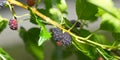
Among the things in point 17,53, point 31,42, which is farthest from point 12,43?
point 31,42

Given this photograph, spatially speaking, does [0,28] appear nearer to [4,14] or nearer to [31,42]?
[31,42]

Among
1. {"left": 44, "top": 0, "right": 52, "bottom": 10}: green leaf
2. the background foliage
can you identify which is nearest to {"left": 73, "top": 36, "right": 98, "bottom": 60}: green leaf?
the background foliage

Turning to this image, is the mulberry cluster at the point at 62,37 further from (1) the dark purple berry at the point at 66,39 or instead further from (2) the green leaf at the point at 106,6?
(2) the green leaf at the point at 106,6

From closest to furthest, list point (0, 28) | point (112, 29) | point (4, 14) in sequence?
1. point (112, 29)
2. point (0, 28)
3. point (4, 14)

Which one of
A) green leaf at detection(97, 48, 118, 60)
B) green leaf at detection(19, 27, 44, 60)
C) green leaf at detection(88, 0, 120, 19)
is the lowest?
green leaf at detection(19, 27, 44, 60)

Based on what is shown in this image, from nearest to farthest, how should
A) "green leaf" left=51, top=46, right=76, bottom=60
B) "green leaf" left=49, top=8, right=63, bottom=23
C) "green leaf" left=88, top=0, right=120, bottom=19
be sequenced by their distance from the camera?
"green leaf" left=88, top=0, right=120, bottom=19
"green leaf" left=49, top=8, right=63, bottom=23
"green leaf" left=51, top=46, right=76, bottom=60

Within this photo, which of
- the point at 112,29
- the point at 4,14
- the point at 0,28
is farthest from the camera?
the point at 4,14

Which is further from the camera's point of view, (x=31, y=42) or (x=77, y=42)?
(x=31, y=42)

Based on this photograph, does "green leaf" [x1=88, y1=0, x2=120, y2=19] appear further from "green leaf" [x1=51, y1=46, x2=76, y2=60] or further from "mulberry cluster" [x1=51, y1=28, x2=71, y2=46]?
"green leaf" [x1=51, y1=46, x2=76, y2=60]
